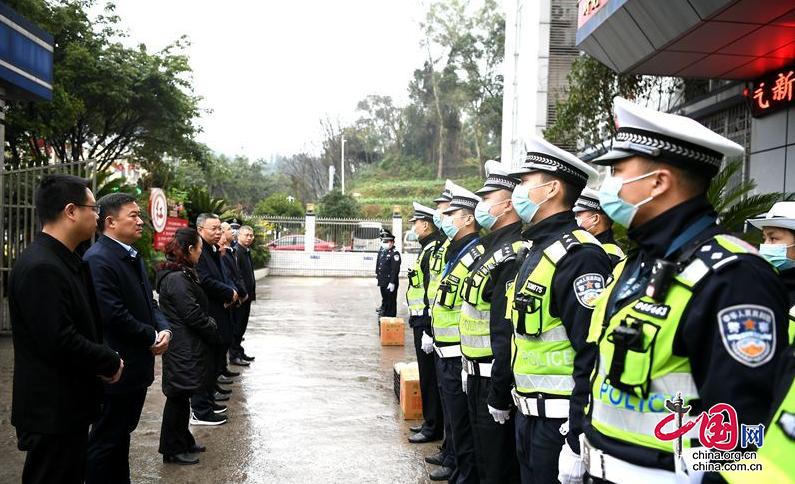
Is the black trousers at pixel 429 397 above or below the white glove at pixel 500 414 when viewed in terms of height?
below

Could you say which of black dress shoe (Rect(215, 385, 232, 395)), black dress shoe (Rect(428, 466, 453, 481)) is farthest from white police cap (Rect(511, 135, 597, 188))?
black dress shoe (Rect(215, 385, 232, 395))

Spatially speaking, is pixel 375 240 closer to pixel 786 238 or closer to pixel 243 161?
pixel 786 238

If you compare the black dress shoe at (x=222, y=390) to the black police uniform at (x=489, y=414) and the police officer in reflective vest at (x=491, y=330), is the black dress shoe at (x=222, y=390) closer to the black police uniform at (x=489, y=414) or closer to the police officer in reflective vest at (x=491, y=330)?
the police officer in reflective vest at (x=491, y=330)

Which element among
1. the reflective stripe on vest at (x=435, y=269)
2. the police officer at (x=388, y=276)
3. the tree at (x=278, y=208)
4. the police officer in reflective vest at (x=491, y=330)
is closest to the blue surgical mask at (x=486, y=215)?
the police officer in reflective vest at (x=491, y=330)

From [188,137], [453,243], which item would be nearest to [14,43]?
[453,243]

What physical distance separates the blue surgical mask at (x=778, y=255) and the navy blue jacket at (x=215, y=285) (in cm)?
468

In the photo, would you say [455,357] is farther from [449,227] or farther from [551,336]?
[551,336]

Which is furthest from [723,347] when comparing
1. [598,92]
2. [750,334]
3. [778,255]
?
[598,92]

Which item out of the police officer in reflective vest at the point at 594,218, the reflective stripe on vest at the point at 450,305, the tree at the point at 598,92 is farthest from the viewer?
the tree at the point at 598,92

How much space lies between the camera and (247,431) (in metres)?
5.76

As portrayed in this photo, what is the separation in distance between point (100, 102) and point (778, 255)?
60.6ft

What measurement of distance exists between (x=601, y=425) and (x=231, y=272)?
626cm

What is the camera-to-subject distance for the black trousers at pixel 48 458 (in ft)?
9.73

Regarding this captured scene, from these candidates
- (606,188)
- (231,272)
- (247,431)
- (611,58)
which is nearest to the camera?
(606,188)
